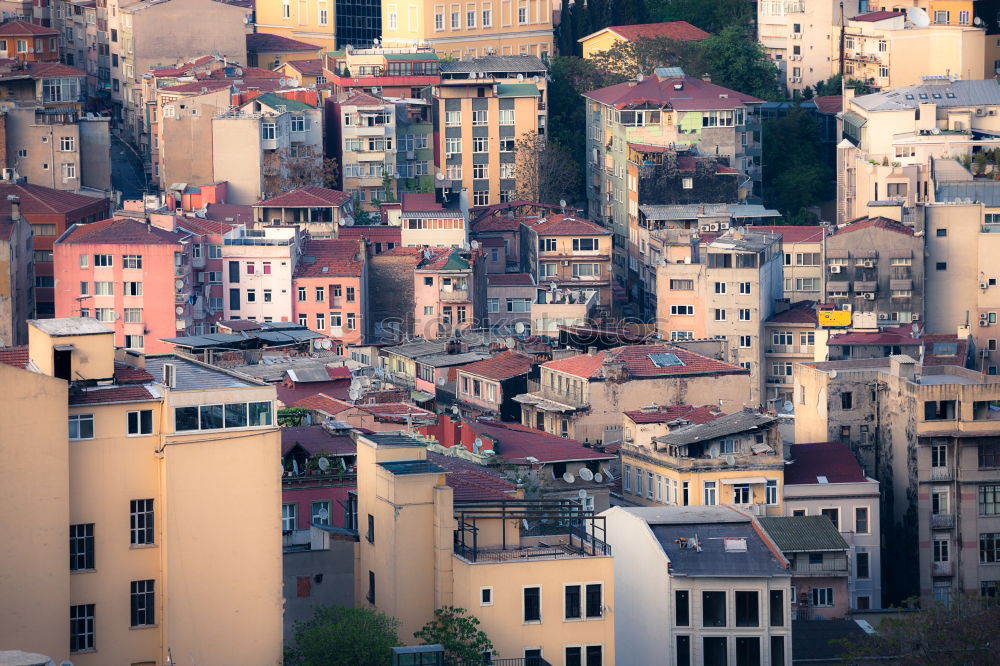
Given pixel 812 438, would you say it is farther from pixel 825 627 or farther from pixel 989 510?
pixel 825 627

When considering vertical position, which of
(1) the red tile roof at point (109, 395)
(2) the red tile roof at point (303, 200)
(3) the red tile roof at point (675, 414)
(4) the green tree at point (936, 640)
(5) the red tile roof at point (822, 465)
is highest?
(2) the red tile roof at point (303, 200)

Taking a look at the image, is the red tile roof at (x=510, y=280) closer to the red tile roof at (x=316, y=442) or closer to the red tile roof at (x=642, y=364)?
the red tile roof at (x=642, y=364)

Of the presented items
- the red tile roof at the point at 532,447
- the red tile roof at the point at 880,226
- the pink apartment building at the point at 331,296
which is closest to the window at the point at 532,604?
the red tile roof at the point at 532,447

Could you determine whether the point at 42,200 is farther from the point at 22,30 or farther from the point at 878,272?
the point at 878,272

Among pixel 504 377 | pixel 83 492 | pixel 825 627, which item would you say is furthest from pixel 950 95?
pixel 83 492

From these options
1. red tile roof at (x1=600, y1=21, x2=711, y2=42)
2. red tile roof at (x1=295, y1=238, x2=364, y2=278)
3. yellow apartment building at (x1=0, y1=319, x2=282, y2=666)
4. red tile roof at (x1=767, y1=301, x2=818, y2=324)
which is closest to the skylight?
red tile roof at (x1=767, y1=301, x2=818, y2=324)

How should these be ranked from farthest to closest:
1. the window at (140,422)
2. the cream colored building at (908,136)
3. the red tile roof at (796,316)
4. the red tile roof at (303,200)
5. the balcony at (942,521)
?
the cream colored building at (908,136), the red tile roof at (303,200), the red tile roof at (796,316), the balcony at (942,521), the window at (140,422)
